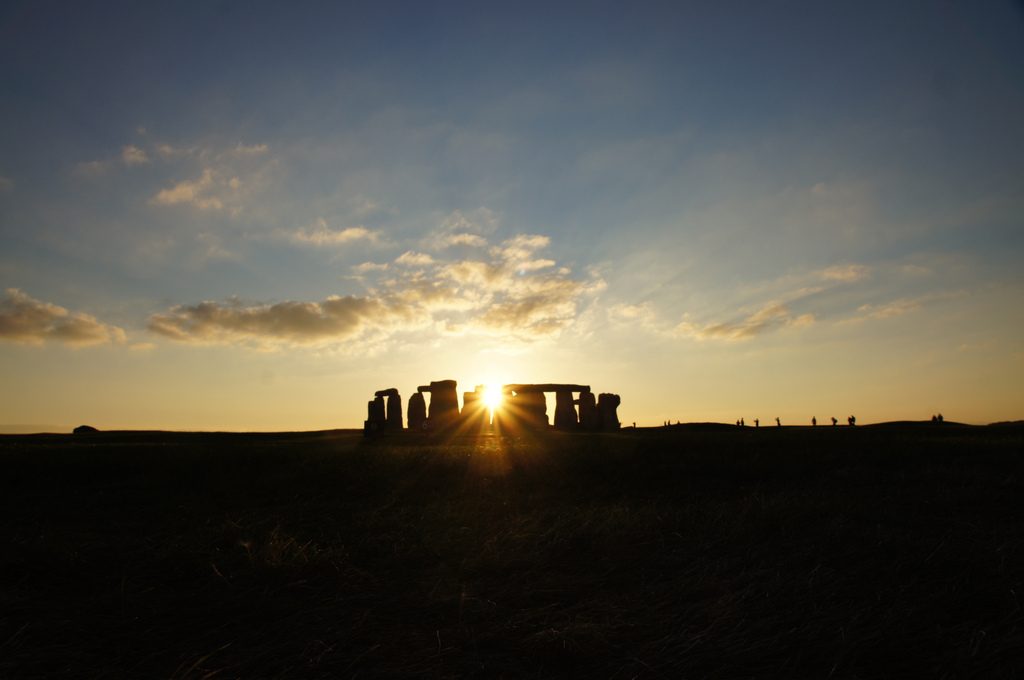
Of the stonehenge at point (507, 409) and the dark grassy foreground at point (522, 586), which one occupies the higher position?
the stonehenge at point (507, 409)

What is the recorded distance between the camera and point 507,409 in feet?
120

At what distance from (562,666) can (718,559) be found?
2059 millimetres

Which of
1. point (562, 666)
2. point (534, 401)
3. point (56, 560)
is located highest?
point (534, 401)

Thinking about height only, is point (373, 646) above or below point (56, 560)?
below

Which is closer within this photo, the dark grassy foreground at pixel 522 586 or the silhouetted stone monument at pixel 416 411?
the dark grassy foreground at pixel 522 586

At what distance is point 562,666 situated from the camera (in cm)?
283

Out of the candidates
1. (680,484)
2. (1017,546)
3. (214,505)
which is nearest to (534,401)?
(680,484)

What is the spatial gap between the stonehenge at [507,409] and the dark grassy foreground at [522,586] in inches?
1059

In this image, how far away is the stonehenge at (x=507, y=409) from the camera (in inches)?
1368

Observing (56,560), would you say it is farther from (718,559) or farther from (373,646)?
(718,559)

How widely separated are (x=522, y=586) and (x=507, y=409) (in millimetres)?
32674

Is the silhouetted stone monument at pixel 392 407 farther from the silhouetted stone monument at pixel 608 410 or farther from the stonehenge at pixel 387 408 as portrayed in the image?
the silhouetted stone monument at pixel 608 410

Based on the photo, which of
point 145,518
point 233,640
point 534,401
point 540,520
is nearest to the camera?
point 233,640

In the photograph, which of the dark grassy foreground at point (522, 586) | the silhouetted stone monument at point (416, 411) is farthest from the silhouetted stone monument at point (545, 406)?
the dark grassy foreground at point (522, 586)
